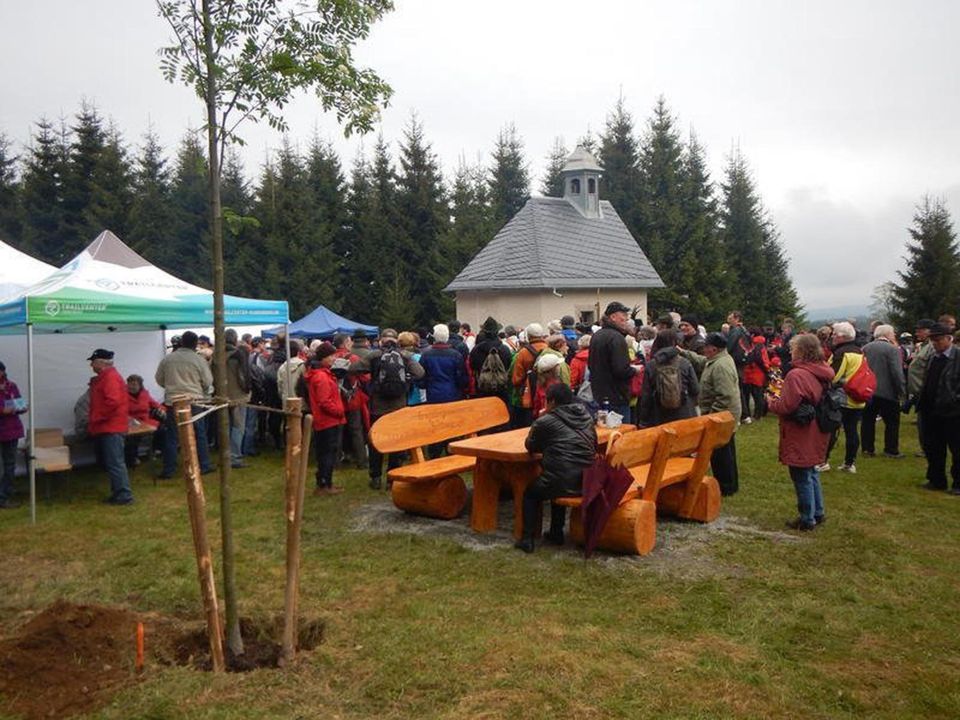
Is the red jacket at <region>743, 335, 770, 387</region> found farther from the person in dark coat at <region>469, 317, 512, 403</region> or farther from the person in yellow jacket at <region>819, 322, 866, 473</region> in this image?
the person in dark coat at <region>469, 317, 512, 403</region>

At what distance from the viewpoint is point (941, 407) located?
27.1 feet

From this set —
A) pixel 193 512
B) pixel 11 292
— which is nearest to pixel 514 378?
pixel 193 512

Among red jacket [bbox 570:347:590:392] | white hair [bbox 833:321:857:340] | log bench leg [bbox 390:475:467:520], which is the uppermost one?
white hair [bbox 833:321:857:340]

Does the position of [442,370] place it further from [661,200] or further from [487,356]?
[661,200]

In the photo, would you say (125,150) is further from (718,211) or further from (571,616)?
(571,616)

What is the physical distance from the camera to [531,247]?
25641mm

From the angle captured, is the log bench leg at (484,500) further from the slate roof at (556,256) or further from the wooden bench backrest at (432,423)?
the slate roof at (556,256)

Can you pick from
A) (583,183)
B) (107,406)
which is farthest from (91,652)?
(583,183)

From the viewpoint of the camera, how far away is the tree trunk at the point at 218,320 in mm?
4074

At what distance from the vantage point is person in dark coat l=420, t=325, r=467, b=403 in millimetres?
9695

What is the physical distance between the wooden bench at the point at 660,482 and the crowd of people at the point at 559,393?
0.35 meters

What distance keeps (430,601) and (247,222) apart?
2737 millimetres

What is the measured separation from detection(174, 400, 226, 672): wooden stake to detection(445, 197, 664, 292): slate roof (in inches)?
802

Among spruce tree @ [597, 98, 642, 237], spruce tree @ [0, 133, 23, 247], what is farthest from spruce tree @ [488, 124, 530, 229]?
spruce tree @ [0, 133, 23, 247]
